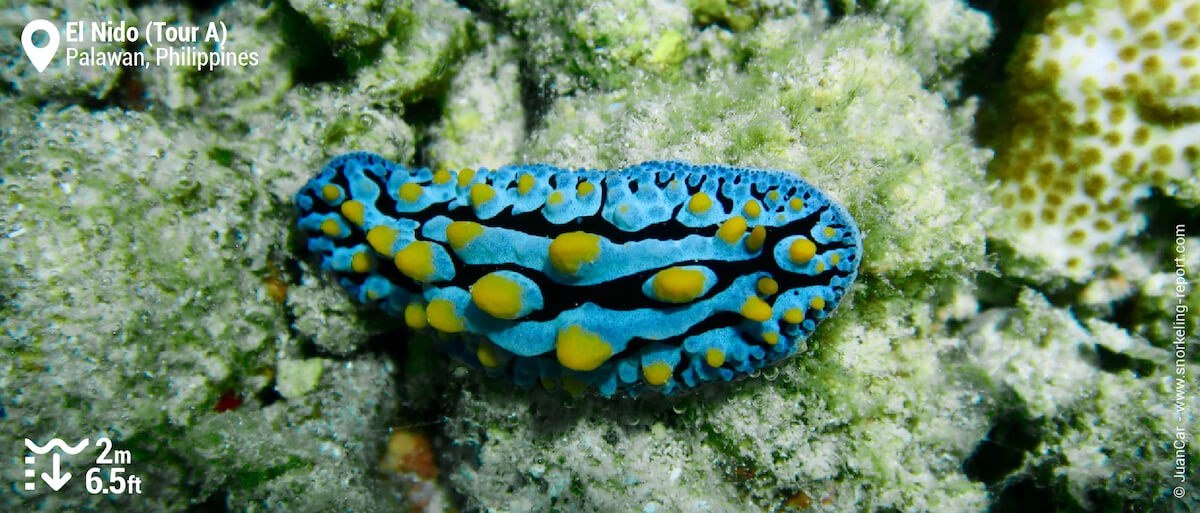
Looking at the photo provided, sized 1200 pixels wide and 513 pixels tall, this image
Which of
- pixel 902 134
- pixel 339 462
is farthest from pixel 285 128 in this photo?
pixel 902 134

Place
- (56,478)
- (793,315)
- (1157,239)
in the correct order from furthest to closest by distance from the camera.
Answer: (1157,239), (56,478), (793,315)

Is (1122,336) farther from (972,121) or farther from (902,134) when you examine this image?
(902,134)

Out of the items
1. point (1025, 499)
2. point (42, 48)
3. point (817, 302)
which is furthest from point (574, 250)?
point (1025, 499)

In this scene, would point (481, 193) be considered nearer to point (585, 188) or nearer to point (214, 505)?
point (585, 188)

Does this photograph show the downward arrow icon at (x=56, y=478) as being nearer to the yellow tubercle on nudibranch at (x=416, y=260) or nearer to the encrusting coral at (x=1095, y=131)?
the yellow tubercle on nudibranch at (x=416, y=260)

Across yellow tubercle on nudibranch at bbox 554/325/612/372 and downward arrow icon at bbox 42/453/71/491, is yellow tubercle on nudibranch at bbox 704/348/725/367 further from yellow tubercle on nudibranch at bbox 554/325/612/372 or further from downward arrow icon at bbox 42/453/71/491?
downward arrow icon at bbox 42/453/71/491

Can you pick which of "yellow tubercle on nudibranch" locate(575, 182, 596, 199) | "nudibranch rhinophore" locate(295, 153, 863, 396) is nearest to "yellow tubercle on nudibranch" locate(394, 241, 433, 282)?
"nudibranch rhinophore" locate(295, 153, 863, 396)
